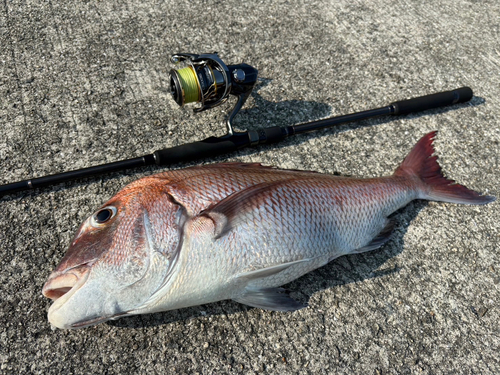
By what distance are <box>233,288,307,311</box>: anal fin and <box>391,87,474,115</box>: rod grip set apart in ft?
5.19

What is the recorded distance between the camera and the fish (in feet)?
4.84

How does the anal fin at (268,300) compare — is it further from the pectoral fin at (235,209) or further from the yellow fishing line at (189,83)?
the yellow fishing line at (189,83)

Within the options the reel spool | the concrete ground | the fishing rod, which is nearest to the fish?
the concrete ground

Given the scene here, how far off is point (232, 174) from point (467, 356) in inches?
56.7

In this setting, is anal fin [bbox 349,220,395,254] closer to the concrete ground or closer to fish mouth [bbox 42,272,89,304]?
the concrete ground

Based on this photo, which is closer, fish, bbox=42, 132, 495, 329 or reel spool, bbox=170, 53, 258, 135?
fish, bbox=42, 132, 495, 329

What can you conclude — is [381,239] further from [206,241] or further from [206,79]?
[206,79]

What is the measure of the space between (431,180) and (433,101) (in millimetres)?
735

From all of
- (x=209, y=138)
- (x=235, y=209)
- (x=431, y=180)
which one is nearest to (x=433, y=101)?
(x=431, y=180)

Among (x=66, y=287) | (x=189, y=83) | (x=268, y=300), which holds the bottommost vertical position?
(x=268, y=300)

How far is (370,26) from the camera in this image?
334cm

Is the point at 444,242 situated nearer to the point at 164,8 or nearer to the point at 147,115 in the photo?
the point at 147,115

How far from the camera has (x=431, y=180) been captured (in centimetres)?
229

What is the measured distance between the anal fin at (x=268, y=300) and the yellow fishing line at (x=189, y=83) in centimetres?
113
